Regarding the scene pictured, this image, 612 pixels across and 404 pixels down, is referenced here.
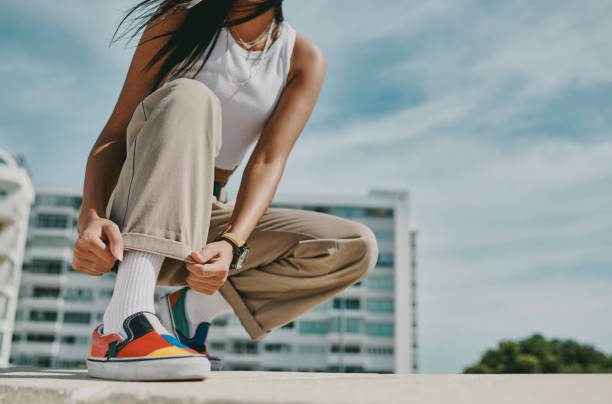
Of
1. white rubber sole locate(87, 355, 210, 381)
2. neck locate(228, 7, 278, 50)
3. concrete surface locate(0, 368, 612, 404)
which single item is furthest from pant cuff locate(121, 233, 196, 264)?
neck locate(228, 7, 278, 50)

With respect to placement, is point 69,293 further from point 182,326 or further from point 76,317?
point 182,326

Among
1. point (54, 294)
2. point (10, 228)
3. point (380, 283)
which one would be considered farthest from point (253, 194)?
point (54, 294)

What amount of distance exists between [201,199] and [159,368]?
407mm

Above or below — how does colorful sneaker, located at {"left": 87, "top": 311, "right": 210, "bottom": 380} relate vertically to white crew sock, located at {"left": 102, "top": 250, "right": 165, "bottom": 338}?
below

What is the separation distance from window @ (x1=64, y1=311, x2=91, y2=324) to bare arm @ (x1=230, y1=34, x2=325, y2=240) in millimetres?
48829

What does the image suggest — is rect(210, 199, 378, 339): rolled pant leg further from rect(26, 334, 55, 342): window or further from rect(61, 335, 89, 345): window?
rect(26, 334, 55, 342): window

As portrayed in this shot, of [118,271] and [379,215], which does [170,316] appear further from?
[379,215]

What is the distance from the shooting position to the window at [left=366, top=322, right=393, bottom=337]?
153 ft

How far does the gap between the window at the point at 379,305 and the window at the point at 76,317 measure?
77.4ft

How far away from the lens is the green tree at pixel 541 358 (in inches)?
1874

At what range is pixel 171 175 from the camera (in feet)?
4.25

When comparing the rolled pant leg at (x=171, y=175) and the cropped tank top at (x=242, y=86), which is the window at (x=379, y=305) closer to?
the cropped tank top at (x=242, y=86)

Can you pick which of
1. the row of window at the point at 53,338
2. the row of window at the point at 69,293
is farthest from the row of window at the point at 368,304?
the row of window at the point at 53,338

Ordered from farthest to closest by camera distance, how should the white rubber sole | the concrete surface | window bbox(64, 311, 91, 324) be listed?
window bbox(64, 311, 91, 324), the white rubber sole, the concrete surface
